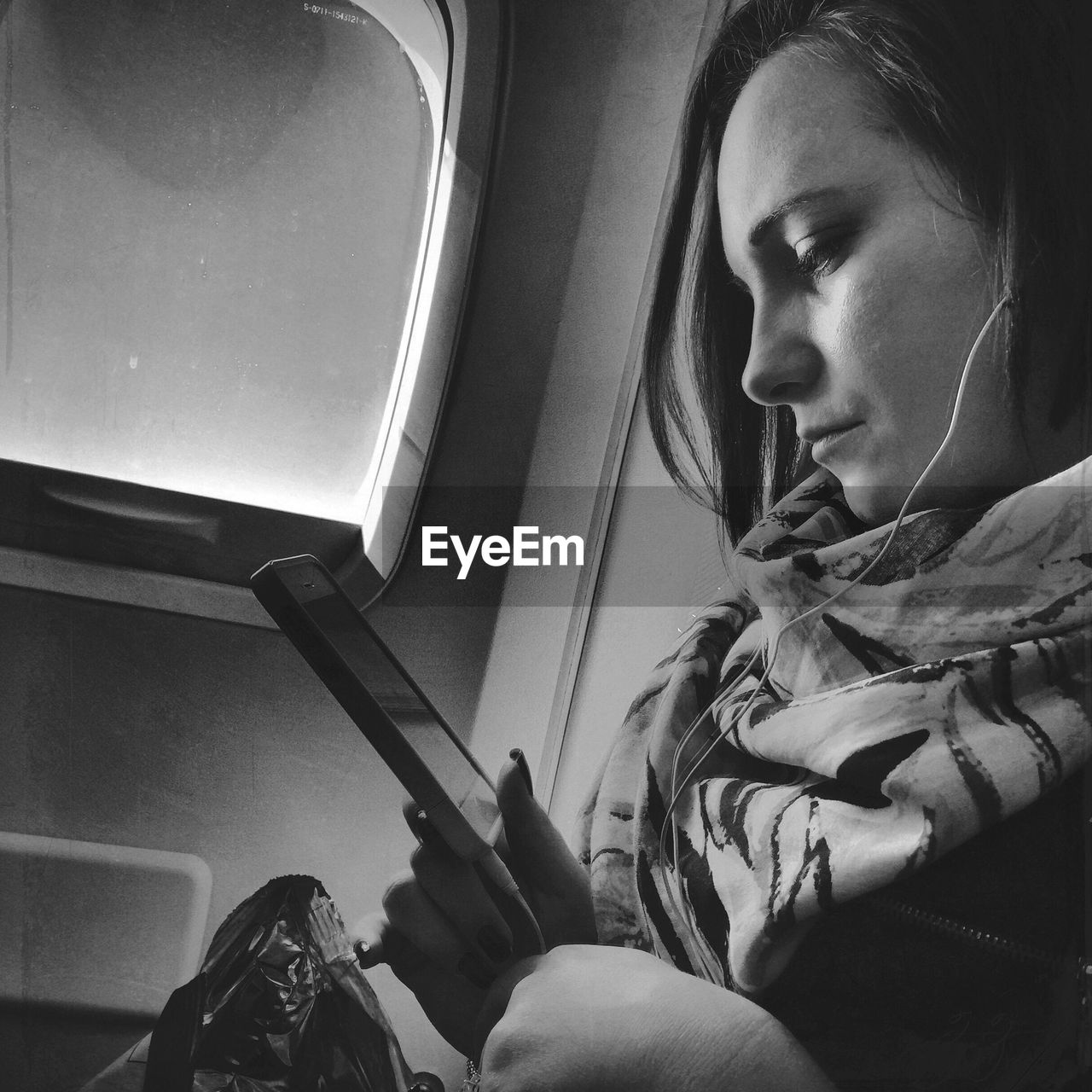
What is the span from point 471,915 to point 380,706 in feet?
0.61

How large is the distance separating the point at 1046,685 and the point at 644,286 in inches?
19.0

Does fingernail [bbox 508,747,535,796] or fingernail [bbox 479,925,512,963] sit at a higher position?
fingernail [bbox 508,747,535,796]

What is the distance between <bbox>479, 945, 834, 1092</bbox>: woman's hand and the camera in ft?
2.06

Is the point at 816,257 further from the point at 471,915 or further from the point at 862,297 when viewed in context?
the point at 471,915

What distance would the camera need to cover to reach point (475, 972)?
0.72 m

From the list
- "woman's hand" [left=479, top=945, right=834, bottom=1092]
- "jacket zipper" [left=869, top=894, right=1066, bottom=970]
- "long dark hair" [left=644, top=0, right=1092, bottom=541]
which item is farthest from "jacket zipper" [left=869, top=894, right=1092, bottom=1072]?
"long dark hair" [left=644, top=0, right=1092, bottom=541]

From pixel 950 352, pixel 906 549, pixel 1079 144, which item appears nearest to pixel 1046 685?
pixel 906 549

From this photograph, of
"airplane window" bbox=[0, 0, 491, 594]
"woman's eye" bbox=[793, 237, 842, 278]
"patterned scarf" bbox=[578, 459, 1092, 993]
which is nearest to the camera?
"patterned scarf" bbox=[578, 459, 1092, 993]

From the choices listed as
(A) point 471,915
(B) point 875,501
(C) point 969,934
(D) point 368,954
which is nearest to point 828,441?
(B) point 875,501

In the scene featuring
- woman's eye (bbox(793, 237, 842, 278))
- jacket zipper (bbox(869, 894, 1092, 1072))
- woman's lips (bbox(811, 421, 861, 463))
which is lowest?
jacket zipper (bbox(869, 894, 1092, 1072))

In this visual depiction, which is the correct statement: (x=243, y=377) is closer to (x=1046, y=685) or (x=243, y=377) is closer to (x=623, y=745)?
(x=623, y=745)

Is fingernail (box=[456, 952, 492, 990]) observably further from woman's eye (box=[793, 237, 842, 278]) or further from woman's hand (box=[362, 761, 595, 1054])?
woman's eye (box=[793, 237, 842, 278])

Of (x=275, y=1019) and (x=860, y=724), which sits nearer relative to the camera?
(x=860, y=724)

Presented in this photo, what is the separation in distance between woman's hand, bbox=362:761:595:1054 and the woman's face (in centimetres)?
40
